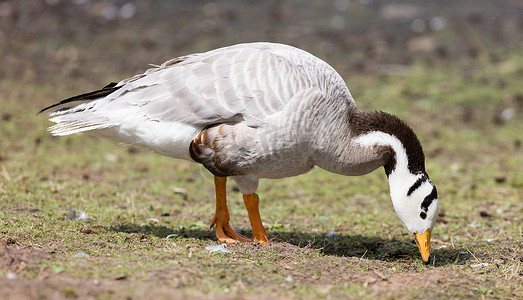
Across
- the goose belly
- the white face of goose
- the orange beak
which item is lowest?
the orange beak

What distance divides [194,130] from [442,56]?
9.97m

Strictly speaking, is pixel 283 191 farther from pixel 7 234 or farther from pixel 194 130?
pixel 7 234

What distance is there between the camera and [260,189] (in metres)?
8.80

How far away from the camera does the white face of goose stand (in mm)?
5801

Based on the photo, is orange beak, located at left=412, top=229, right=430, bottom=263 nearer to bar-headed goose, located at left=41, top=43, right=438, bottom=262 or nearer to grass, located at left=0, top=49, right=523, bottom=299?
bar-headed goose, located at left=41, top=43, right=438, bottom=262

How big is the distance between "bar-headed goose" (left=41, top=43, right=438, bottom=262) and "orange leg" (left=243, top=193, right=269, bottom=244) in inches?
9.8

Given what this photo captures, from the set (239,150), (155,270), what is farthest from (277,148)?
(155,270)

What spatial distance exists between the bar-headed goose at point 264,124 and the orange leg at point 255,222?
0.25 m

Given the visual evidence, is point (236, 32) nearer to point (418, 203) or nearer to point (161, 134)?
point (161, 134)

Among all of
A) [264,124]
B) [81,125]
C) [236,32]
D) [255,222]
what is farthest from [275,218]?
[236,32]

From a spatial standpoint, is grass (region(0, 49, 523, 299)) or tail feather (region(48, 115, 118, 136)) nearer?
grass (region(0, 49, 523, 299))

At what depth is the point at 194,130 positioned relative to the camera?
19.6 ft

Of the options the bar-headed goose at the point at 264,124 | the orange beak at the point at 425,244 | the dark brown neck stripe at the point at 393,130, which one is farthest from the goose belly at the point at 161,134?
the orange beak at the point at 425,244

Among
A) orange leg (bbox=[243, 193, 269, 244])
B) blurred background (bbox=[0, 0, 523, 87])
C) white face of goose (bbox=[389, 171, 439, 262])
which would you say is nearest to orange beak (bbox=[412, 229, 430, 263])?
white face of goose (bbox=[389, 171, 439, 262])
